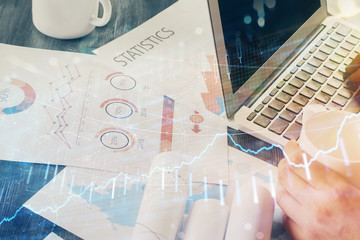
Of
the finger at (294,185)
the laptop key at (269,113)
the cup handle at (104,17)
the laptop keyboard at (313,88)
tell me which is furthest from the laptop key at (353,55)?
the cup handle at (104,17)

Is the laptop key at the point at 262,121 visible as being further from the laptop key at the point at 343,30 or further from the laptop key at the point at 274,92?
the laptop key at the point at 343,30

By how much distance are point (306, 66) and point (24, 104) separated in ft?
1.42

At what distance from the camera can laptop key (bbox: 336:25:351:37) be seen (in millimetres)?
608

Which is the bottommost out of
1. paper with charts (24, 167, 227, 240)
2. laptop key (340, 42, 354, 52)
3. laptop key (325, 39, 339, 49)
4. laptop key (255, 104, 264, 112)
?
paper with charts (24, 167, 227, 240)

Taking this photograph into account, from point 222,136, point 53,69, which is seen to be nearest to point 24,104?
point 53,69

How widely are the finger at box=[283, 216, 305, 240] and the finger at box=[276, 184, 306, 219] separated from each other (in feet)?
0.06

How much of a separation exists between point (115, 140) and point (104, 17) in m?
0.25

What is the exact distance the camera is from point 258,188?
358mm

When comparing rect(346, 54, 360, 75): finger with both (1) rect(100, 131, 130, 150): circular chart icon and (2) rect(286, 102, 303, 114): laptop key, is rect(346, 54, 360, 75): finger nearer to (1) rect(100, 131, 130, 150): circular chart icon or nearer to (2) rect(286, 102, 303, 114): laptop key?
(2) rect(286, 102, 303, 114): laptop key

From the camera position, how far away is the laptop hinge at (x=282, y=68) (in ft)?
1.60

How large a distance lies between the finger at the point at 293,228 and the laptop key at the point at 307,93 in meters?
0.20

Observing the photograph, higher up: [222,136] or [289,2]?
[289,2]

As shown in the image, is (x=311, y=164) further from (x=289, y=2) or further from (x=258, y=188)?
(x=289, y=2)

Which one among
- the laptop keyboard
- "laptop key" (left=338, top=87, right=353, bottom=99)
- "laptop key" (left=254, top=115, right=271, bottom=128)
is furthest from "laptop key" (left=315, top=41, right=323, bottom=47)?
"laptop key" (left=254, top=115, right=271, bottom=128)
